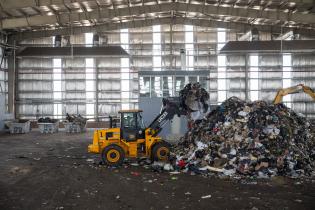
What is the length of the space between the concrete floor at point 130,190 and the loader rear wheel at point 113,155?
0.99ft

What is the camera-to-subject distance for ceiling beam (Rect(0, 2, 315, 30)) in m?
23.0

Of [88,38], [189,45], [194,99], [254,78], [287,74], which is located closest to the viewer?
[194,99]

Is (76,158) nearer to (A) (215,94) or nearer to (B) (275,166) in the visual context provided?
(B) (275,166)

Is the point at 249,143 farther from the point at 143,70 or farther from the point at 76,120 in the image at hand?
the point at 143,70

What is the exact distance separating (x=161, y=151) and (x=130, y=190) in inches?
142

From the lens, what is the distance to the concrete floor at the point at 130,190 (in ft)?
25.6

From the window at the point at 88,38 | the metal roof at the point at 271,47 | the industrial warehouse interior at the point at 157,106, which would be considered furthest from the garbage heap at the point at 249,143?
the window at the point at 88,38

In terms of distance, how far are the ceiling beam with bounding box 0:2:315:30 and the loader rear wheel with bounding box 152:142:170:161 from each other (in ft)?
44.9

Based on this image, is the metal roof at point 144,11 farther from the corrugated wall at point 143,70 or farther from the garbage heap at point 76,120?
the garbage heap at point 76,120

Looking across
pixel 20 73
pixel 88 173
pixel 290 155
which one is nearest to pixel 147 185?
pixel 88 173

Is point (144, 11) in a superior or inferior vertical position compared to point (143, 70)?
superior

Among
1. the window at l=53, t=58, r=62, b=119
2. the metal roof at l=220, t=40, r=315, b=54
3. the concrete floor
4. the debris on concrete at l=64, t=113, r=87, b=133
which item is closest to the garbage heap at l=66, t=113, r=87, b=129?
the debris on concrete at l=64, t=113, r=87, b=133

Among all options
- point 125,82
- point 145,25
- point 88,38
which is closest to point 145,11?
point 145,25

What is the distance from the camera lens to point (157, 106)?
20.8 meters
